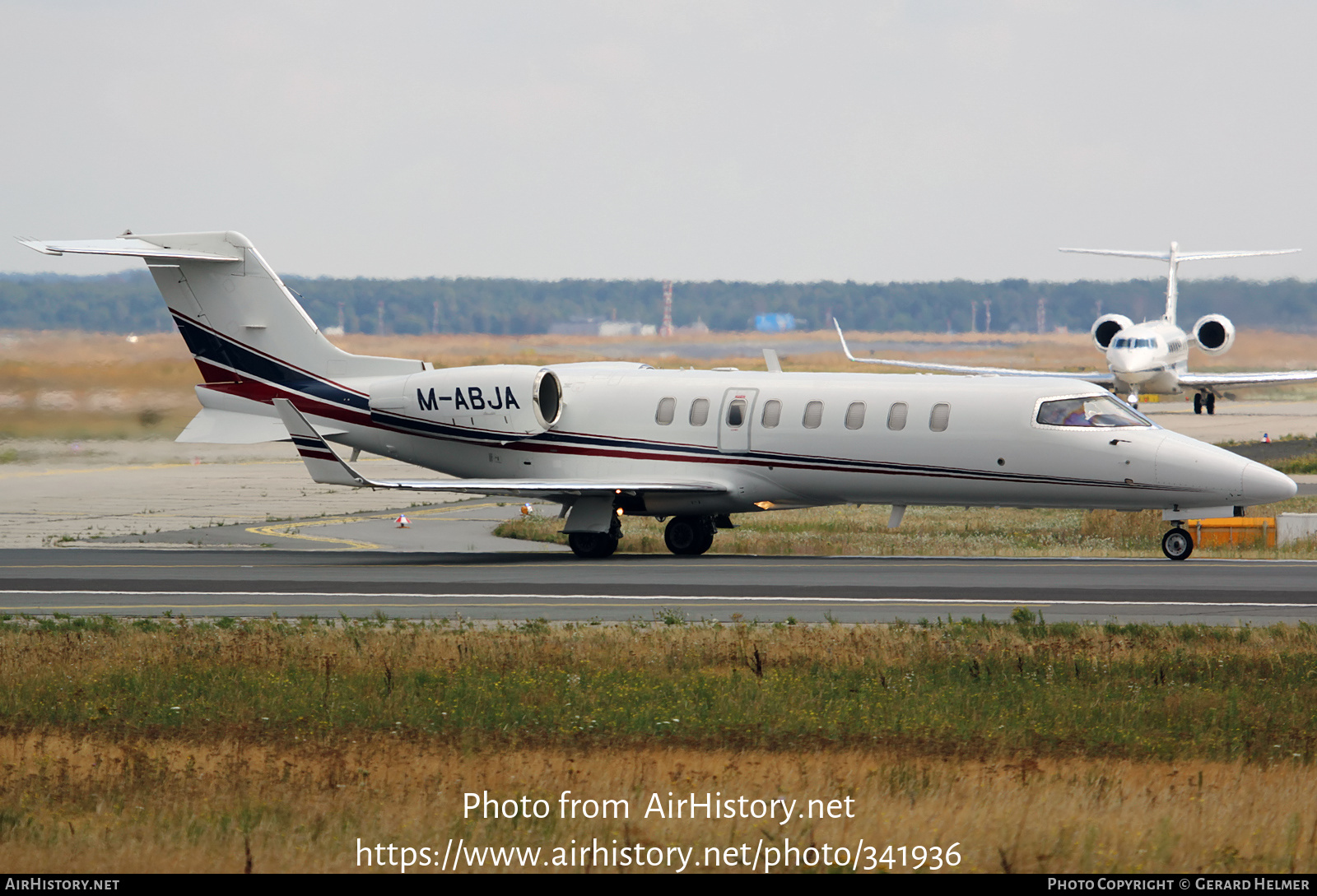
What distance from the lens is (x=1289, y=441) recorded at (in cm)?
5881

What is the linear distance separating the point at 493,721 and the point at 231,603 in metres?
9.09

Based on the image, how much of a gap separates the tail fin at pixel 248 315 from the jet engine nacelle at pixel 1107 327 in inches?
2044

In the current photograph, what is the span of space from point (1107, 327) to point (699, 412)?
52.1 meters

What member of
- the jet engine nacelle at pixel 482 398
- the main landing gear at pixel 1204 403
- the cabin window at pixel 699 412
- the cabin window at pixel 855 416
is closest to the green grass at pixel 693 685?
the cabin window at pixel 855 416

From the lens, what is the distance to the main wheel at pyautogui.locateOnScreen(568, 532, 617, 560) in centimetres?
2648

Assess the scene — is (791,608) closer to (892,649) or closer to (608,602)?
(608,602)

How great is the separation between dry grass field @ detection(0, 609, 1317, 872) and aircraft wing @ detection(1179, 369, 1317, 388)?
59.0m

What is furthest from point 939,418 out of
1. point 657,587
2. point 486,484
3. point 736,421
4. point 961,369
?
point 961,369

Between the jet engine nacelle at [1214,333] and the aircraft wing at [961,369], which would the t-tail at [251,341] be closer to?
the aircraft wing at [961,369]

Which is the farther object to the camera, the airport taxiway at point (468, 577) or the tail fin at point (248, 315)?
the tail fin at point (248, 315)

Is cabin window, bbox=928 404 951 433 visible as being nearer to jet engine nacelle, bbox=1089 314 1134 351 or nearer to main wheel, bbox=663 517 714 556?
main wheel, bbox=663 517 714 556

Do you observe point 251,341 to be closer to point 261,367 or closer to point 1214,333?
point 261,367

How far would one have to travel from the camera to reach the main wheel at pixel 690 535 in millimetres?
27125

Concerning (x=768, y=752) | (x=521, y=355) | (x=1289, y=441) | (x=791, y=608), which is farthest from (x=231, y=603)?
(x=1289, y=441)
